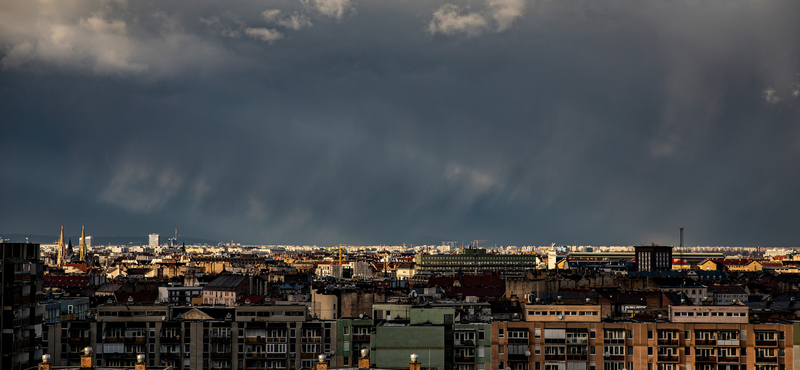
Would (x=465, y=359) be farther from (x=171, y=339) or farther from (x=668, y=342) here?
(x=171, y=339)

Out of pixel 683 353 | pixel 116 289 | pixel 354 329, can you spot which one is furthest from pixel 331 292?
pixel 116 289

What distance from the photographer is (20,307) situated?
52.5 meters

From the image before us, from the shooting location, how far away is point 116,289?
438 feet

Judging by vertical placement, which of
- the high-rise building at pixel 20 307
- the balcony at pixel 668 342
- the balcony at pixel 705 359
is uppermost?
the high-rise building at pixel 20 307

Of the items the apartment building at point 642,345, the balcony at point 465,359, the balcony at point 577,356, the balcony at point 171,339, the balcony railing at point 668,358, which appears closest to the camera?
the balcony at point 465,359

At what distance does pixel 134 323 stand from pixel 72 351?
16.0 ft

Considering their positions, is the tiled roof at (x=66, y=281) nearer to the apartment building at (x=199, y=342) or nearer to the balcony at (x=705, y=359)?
the apartment building at (x=199, y=342)

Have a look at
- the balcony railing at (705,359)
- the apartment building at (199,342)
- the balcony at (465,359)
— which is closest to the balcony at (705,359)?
the balcony railing at (705,359)

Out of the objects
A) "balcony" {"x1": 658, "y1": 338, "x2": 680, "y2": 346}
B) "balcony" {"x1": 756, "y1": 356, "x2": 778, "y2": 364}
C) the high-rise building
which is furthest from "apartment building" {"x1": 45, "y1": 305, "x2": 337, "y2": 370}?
"balcony" {"x1": 756, "y1": 356, "x2": 778, "y2": 364}

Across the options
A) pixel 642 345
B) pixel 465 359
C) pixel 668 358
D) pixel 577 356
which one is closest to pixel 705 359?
pixel 668 358

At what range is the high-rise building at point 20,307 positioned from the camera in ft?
168

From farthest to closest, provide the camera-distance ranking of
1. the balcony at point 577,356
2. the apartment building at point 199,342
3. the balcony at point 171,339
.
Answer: the balcony at point 171,339 → the apartment building at point 199,342 → the balcony at point 577,356

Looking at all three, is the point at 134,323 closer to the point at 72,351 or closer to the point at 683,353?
the point at 72,351

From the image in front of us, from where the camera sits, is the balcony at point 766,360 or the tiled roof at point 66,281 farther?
the tiled roof at point 66,281
